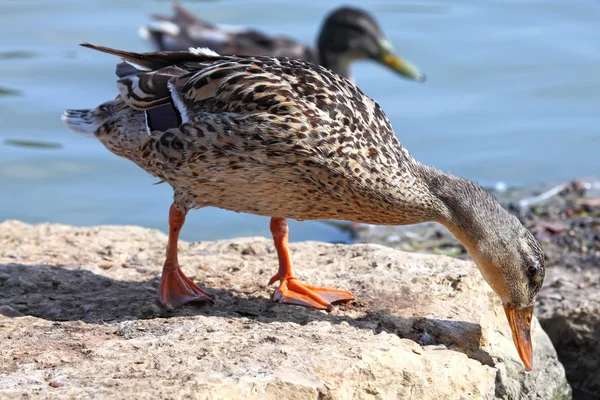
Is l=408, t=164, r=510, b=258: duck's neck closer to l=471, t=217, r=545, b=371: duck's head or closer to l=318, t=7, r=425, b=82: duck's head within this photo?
l=471, t=217, r=545, b=371: duck's head

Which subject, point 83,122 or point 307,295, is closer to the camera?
point 307,295

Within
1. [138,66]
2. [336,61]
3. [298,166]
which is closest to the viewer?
[298,166]

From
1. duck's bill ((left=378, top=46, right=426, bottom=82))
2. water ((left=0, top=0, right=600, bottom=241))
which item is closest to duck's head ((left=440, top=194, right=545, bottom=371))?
water ((left=0, top=0, right=600, bottom=241))

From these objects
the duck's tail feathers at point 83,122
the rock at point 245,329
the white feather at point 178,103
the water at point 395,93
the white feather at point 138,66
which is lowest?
the rock at point 245,329

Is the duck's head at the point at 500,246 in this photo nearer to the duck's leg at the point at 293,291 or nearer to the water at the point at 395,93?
the duck's leg at the point at 293,291

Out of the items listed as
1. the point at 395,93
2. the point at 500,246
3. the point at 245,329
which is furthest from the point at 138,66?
the point at 395,93

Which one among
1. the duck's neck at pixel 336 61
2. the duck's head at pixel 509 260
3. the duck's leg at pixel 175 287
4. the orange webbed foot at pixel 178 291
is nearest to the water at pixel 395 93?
the duck's neck at pixel 336 61

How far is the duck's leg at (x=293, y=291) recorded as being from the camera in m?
5.89

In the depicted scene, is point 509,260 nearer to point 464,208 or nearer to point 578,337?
point 464,208

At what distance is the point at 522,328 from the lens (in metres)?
5.72

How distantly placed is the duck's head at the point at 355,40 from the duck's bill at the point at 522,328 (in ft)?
25.2

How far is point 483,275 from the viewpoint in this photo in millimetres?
5809

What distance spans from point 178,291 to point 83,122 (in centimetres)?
143

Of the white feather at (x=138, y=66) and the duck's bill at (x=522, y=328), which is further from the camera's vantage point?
the white feather at (x=138, y=66)
